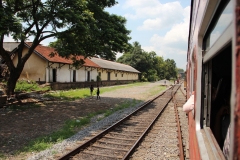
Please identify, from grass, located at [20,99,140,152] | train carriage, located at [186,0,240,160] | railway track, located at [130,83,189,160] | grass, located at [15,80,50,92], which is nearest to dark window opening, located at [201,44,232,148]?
train carriage, located at [186,0,240,160]

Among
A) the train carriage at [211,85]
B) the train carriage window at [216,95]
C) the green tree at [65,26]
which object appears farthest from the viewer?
the green tree at [65,26]

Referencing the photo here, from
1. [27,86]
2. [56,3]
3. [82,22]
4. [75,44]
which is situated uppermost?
[56,3]

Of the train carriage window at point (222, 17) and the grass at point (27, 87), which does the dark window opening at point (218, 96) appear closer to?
the train carriage window at point (222, 17)

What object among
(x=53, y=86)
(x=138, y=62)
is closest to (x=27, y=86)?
(x=53, y=86)

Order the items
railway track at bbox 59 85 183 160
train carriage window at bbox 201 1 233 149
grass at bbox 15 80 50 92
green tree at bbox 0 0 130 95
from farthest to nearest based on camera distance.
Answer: grass at bbox 15 80 50 92 < green tree at bbox 0 0 130 95 < railway track at bbox 59 85 183 160 < train carriage window at bbox 201 1 233 149

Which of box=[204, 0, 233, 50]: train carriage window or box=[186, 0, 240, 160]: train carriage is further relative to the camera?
box=[186, 0, 240, 160]: train carriage

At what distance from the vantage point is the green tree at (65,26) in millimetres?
11816

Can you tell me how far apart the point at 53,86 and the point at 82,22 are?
42.5 ft

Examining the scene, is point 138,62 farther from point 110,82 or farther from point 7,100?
point 7,100

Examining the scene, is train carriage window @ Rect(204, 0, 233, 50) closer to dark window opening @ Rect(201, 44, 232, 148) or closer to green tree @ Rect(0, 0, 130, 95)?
dark window opening @ Rect(201, 44, 232, 148)

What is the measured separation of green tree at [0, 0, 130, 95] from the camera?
1182 centimetres

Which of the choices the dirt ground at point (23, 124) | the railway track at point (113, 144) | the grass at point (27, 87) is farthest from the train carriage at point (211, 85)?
the grass at point (27, 87)

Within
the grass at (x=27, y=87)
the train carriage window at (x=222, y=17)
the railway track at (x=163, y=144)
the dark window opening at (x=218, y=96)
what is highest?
the train carriage window at (x=222, y=17)

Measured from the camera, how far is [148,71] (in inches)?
2704
